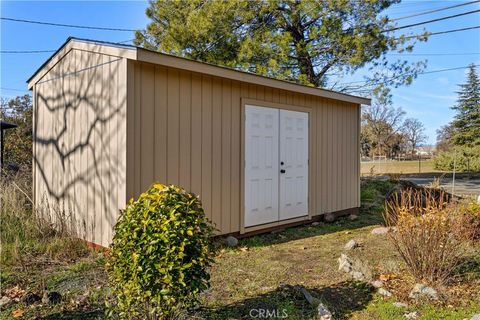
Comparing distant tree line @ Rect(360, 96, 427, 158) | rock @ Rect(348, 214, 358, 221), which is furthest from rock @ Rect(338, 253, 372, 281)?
distant tree line @ Rect(360, 96, 427, 158)

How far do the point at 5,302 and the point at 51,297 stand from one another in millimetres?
390

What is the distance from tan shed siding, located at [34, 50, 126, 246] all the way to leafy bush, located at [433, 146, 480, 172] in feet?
72.8

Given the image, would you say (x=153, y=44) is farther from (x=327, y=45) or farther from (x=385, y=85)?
(x=385, y=85)

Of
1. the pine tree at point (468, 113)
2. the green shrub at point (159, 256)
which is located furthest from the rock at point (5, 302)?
the pine tree at point (468, 113)

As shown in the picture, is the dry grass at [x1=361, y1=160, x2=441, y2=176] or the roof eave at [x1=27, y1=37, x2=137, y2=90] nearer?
the roof eave at [x1=27, y1=37, x2=137, y2=90]

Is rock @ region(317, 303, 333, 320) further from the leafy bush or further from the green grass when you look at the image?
the leafy bush

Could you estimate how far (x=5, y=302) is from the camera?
10.0ft

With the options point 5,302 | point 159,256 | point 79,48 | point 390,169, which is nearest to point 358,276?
point 159,256

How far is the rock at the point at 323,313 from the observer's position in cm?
274

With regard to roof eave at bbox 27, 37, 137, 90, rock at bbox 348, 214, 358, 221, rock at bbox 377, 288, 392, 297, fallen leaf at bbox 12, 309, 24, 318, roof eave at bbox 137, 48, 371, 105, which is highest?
roof eave at bbox 27, 37, 137, 90

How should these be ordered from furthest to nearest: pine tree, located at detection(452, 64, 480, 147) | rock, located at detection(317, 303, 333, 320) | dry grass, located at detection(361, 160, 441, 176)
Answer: pine tree, located at detection(452, 64, 480, 147) < dry grass, located at detection(361, 160, 441, 176) < rock, located at detection(317, 303, 333, 320)

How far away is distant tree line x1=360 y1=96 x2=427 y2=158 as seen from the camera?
92.3 ft

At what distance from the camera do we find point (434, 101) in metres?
28.6

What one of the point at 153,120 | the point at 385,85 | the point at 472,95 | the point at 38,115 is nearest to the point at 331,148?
the point at 153,120
